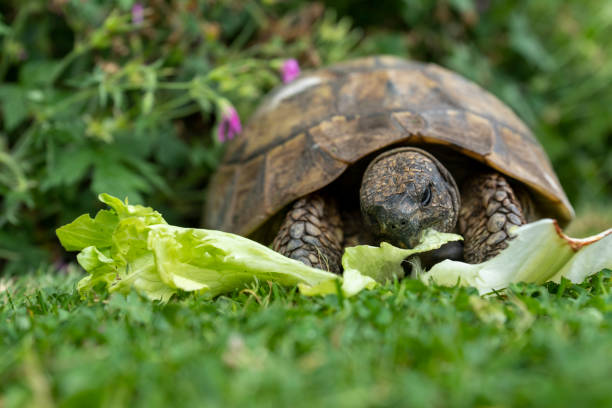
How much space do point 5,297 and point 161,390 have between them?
1.41 metres

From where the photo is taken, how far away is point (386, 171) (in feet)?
7.05

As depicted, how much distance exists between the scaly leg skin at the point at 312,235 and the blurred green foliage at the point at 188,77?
925 mm

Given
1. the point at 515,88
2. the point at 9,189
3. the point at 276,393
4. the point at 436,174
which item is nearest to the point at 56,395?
the point at 276,393

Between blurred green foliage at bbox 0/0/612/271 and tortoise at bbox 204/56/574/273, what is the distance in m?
0.58

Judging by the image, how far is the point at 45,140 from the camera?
10.7ft

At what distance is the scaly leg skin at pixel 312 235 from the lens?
226cm

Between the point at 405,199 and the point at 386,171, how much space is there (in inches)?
6.7

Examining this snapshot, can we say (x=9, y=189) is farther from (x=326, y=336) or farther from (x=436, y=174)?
(x=326, y=336)

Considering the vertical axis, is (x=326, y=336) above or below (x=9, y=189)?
above

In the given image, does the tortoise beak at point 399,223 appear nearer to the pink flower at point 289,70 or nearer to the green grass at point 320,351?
the green grass at point 320,351

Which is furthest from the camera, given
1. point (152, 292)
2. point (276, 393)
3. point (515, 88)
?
point (515, 88)

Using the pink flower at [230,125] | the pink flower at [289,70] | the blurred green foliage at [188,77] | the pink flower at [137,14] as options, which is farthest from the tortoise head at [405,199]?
the pink flower at [137,14]

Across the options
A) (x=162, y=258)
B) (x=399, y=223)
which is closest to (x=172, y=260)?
(x=162, y=258)

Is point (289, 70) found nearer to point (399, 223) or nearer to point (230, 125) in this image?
point (230, 125)
